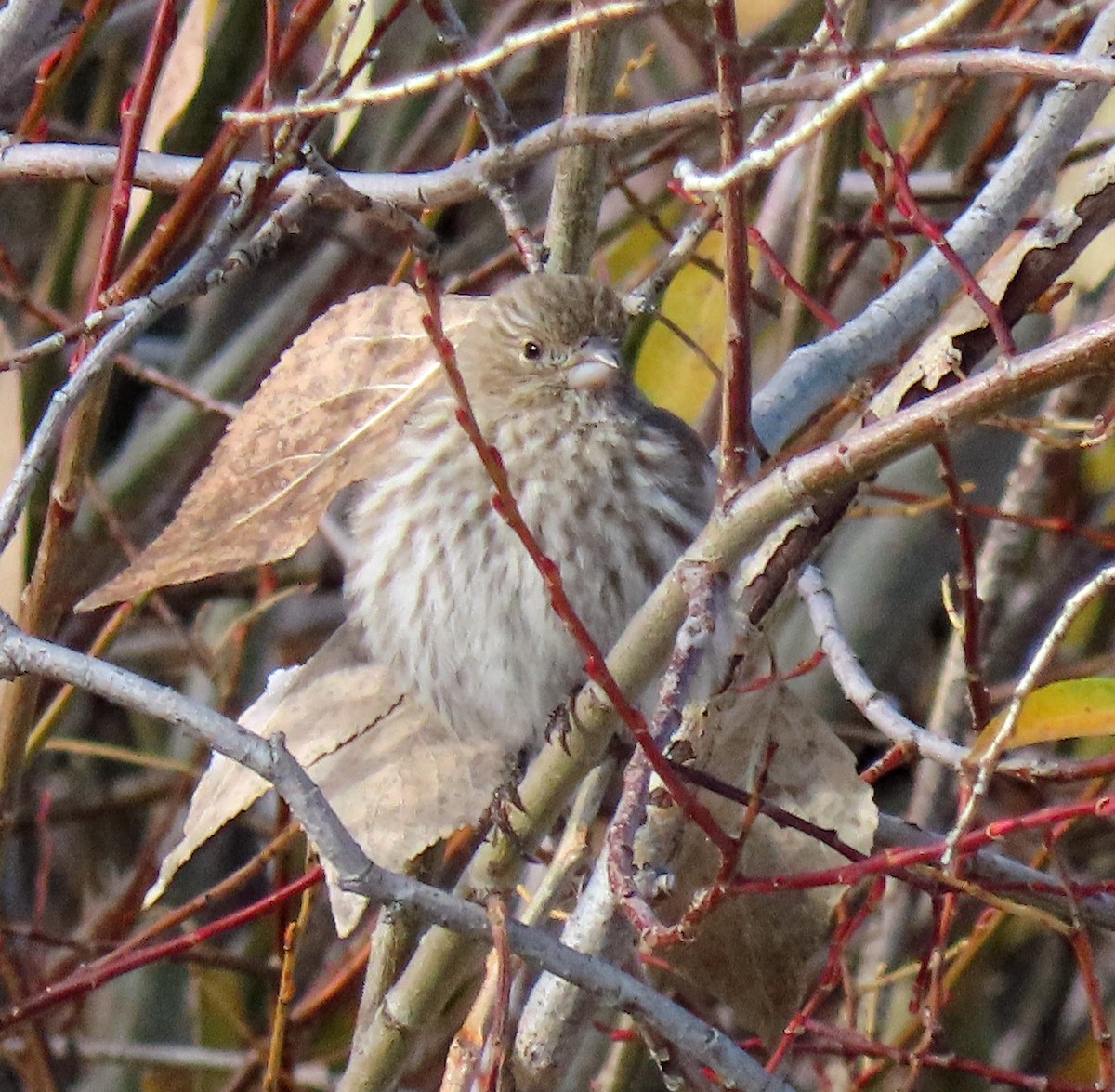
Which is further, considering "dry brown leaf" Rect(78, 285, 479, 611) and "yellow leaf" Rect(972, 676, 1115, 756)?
"dry brown leaf" Rect(78, 285, 479, 611)

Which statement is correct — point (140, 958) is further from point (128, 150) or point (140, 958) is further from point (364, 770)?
point (128, 150)

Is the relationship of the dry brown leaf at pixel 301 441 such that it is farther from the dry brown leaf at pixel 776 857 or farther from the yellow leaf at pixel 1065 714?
the yellow leaf at pixel 1065 714

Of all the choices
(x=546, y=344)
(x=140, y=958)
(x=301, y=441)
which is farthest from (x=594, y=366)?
(x=140, y=958)

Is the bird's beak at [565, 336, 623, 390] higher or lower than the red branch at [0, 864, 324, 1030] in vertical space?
higher

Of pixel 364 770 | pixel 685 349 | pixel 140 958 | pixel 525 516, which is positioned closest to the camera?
pixel 364 770

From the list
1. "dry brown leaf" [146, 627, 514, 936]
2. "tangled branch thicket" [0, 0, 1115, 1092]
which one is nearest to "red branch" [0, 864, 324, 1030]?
"tangled branch thicket" [0, 0, 1115, 1092]

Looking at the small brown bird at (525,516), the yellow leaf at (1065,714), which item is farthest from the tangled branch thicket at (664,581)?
the small brown bird at (525,516)

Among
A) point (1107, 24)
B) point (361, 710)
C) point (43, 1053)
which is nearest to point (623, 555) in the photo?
point (361, 710)

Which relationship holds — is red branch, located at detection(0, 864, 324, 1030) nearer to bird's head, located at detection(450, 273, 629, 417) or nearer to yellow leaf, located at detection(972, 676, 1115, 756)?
bird's head, located at detection(450, 273, 629, 417)
